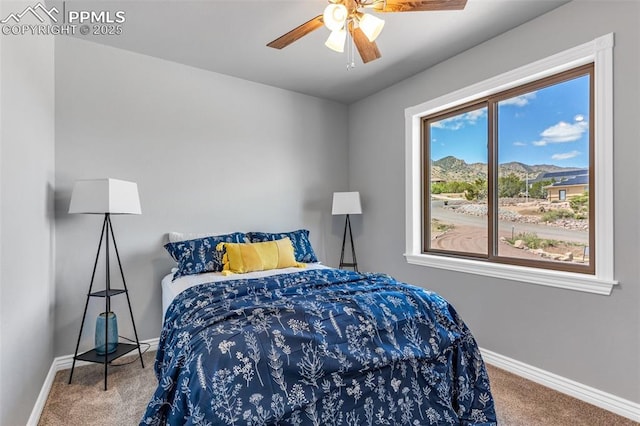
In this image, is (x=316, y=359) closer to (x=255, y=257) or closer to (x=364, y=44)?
(x=255, y=257)

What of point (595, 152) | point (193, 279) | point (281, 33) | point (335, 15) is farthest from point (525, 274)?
point (281, 33)

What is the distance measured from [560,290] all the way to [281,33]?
2904 millimetres

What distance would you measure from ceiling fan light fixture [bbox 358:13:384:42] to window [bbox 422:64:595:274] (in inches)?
60.8

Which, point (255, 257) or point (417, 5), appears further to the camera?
point (255, 257)

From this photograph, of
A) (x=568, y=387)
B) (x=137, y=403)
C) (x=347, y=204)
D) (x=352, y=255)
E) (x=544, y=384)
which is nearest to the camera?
(x=137, y=403)

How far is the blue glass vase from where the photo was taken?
260 cm

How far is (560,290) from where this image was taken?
8.00ft

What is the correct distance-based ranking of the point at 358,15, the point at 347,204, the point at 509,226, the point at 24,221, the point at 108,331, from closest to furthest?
the point at 24,221
the point at 358,15
the point at 108,331
the point at 509,226
the point at 347,204

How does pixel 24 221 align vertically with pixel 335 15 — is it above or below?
below

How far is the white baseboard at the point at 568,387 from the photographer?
2.10 metres

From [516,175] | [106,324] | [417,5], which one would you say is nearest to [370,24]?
[417,5]

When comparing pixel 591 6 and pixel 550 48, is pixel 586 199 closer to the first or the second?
pixel 550 48

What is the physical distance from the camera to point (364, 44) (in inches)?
87.9

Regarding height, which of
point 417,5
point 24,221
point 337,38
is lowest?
point 24,221
